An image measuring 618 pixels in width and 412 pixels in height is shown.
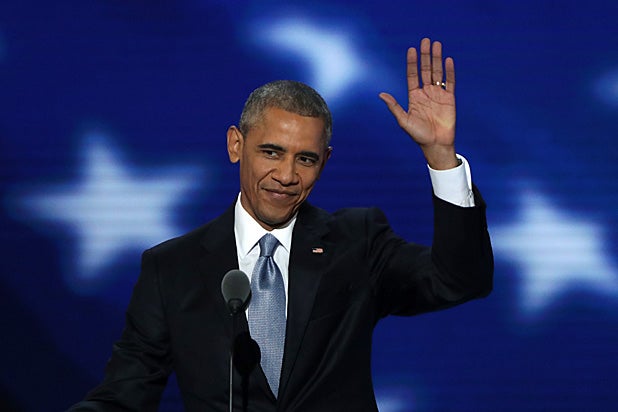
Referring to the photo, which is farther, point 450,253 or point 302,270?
point 302,270

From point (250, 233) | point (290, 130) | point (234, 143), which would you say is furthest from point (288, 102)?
point (250, 233)

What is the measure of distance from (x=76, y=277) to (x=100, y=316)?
17 centimetres

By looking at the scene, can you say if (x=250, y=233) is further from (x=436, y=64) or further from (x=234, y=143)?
(x=436, y=64)

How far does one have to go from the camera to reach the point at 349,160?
3.27 meters

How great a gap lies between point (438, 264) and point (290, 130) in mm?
425

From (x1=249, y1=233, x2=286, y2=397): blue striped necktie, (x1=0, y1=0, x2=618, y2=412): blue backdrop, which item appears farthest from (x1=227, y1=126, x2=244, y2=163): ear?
(x1=0, y1=0, x2=618, y2=412): blue backdrop

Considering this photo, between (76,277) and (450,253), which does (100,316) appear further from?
(450,253)

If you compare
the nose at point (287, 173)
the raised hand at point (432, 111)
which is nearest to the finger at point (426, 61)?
the raised hand at point (432, 111)

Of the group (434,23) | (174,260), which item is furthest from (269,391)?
(434,23)

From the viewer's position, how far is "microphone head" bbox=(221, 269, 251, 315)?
153 centimetres

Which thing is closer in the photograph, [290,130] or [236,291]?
[236,291]

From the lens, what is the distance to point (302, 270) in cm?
196

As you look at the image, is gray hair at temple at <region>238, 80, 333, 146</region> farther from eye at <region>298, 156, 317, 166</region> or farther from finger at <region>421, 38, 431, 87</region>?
finger at <region>421, 38, 431, 87</region>

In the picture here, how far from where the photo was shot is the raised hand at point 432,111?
5.97 ft
